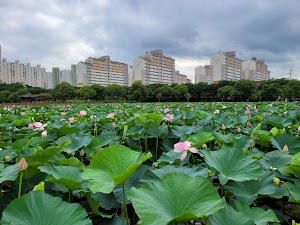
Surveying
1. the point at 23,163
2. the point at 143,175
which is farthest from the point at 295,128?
the point at 23,163

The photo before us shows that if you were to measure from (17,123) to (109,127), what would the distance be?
3.75 ft

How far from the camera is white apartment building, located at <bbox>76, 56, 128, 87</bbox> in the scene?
83188 mm

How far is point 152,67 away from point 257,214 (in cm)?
8472

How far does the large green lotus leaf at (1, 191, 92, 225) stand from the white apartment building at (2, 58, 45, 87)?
286 ft

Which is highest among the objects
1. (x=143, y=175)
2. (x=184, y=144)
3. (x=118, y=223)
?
(x=184, y=144)

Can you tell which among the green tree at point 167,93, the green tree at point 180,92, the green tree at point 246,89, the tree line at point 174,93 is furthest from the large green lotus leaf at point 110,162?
the green tree at point 180,92

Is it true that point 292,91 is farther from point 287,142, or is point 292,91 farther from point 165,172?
point 165,172

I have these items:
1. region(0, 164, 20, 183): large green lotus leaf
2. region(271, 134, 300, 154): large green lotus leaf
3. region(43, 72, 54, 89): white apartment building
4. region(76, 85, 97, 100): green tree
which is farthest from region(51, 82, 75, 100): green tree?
region(43, 72, 54, 89): white apartment building

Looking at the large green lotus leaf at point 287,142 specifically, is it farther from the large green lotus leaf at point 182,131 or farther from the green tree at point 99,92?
the green tree at point 99,92

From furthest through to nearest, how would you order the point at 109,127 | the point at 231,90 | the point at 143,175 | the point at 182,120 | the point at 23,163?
the point at 231,90 < the point at 182,120 < the point at 109,127 < the point at 143,175 < the point at 23,163

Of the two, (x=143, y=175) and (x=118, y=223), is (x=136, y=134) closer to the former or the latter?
(x=143, y=175)

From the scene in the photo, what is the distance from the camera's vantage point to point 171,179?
0.80 meters

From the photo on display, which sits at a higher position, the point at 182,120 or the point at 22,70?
the point at 22,70

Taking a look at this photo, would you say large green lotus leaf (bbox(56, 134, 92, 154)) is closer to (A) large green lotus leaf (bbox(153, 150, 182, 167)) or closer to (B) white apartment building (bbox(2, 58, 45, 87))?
(A) large green lotus leaf (bbox(153, 150, 182, 167))
